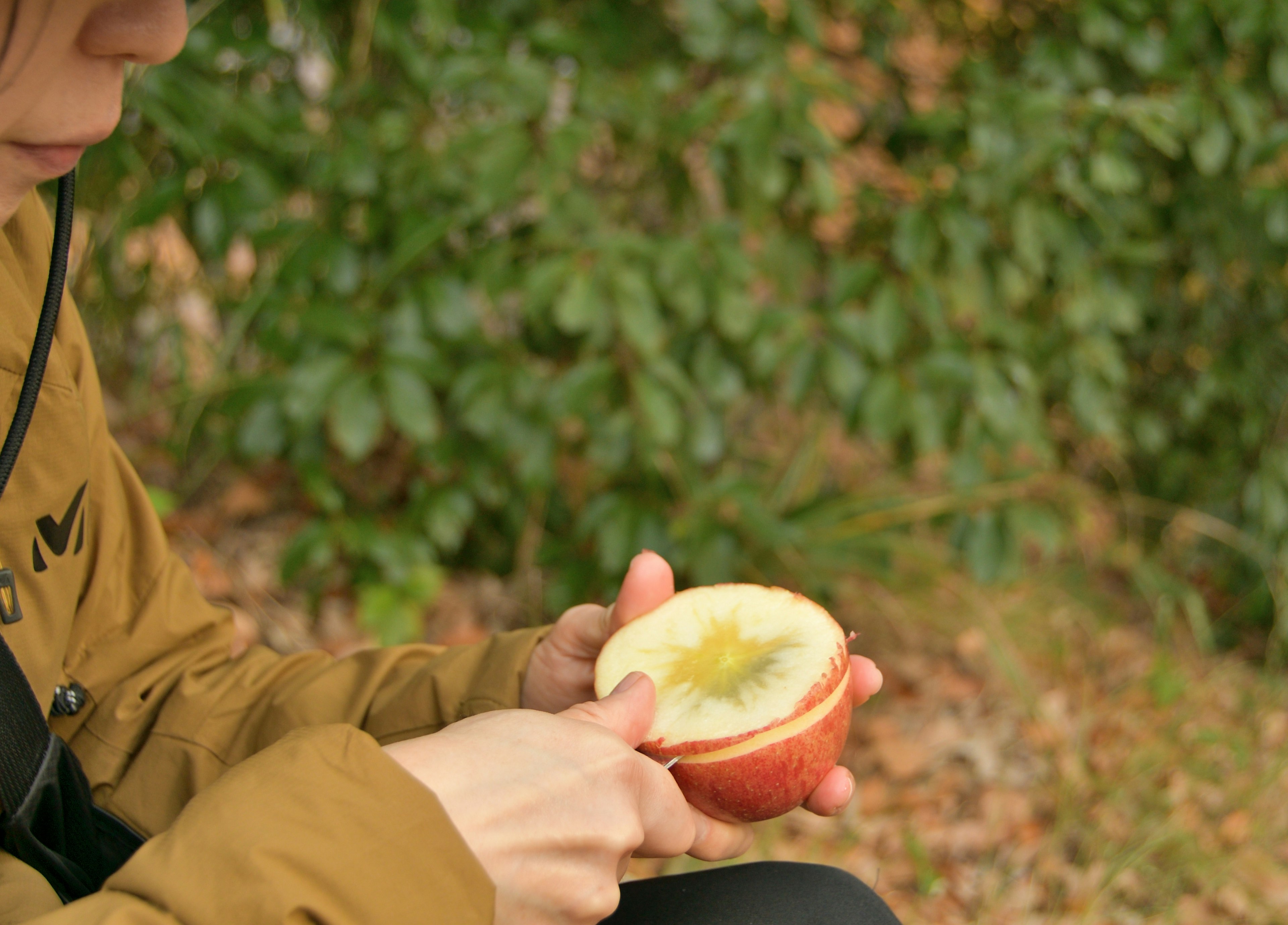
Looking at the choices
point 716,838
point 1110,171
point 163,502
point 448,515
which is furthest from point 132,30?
point 1110,171

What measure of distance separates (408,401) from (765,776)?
3.58 ft

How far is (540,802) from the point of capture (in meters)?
0.64

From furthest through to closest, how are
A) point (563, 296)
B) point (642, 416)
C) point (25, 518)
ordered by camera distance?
point (642, 416) → point (563, 296) → point (25, 518)

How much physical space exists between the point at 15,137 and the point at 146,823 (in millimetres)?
589

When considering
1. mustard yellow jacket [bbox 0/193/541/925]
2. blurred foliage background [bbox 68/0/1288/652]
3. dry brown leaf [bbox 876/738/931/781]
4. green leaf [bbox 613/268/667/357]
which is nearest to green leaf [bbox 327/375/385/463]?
blurred foliage background [bbox 68/0/1288/652]

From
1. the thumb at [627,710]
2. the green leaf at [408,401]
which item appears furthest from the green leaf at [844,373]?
the thumb at [627,710]

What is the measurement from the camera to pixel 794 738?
84cm

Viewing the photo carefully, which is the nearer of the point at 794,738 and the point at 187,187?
the point at 794,738

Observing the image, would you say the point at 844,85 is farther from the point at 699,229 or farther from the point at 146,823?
the point at 146,823

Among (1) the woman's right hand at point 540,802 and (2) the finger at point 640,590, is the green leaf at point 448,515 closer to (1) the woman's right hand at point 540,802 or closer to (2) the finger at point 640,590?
(2) the finger at point 640,590

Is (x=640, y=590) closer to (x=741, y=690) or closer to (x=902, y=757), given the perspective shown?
(x=741, y=690)

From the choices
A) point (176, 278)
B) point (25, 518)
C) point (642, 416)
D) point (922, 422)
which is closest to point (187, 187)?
point (176, 278)

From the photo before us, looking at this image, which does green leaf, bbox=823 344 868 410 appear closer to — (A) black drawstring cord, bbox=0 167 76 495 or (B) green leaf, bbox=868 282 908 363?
(B) green leaf, bbox=868 282 908 363

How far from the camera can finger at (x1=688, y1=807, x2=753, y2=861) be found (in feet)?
2.89
